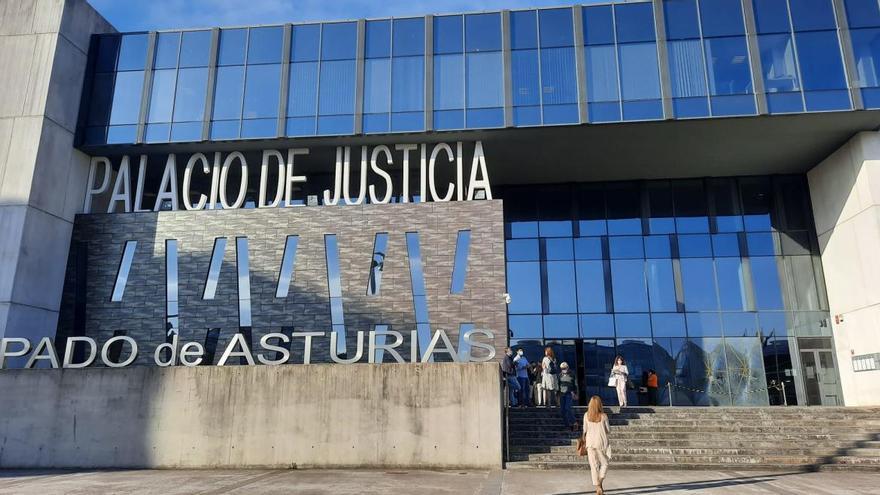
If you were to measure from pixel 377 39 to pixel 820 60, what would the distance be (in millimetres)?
16091

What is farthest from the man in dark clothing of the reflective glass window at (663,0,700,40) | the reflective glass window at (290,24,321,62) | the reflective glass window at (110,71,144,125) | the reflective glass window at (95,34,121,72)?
the reflective glass window at (95,34,121,72)

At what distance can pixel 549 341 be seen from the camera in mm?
24781

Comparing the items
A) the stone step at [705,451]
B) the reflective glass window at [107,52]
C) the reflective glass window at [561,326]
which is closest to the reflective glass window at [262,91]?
the reflective glass window at [107,52]

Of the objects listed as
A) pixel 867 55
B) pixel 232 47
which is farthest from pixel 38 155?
pixel 867 55

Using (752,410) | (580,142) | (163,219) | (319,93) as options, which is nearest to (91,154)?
(163,219)

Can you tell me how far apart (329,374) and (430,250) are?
329 inches

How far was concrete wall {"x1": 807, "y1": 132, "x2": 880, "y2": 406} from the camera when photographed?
21547 mm

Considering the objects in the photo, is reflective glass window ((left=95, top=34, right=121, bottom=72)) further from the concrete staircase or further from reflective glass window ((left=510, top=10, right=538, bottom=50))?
the concrete staircase

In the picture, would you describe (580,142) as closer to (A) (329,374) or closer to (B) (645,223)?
(B) (645,223)

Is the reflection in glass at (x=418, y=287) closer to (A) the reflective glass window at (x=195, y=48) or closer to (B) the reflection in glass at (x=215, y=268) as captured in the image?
(B) the reflection in glass at (x=215, y=268)

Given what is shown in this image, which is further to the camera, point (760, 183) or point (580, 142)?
point (760, 183)

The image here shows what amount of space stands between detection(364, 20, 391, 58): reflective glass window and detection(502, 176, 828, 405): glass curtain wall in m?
8.29

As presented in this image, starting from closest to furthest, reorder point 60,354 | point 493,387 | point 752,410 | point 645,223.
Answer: point 493,387 < point 752,410 < point 60,354 < point 645,223

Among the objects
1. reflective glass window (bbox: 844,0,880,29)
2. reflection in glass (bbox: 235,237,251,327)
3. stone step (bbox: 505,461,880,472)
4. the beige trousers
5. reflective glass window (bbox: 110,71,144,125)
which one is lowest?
stone step (bbox: 505,461,880,472)
